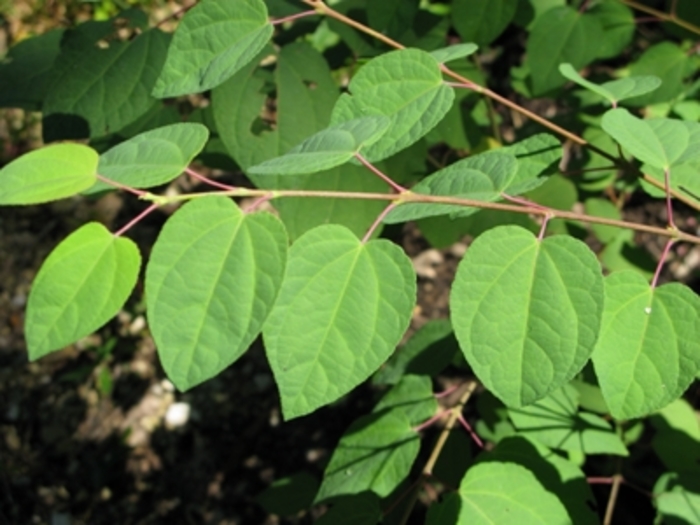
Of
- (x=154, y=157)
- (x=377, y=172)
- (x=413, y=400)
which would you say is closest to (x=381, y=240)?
(x=377, y=172)

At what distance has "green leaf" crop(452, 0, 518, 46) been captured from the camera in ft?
5.56

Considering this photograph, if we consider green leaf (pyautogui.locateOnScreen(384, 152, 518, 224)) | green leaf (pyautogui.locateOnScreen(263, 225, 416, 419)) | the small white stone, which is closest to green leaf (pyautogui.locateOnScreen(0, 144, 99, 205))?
green leaf (pyautogui.locateOnScreen(263, 225, 416, 419))

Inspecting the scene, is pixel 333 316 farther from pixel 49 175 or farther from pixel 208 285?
pixel 49 175

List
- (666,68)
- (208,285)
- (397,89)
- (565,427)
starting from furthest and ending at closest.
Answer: (666,68) < (565,427) < (397,89) < (208,285)

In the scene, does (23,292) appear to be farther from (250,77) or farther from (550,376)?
(550,376)

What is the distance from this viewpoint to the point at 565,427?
166cm

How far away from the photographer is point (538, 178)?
119 centimetres

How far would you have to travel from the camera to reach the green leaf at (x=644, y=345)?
41.1 inches

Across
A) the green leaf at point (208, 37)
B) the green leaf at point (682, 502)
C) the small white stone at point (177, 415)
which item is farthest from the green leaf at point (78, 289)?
the small white stone at point (177, 415)

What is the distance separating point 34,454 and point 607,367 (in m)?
2.65

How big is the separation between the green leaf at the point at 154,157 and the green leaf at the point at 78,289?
9cm

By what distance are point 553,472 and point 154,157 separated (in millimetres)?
1058

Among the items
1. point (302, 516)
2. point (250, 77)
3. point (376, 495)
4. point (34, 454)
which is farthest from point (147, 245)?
point (376, 495)

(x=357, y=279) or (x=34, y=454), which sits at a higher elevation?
(x=357, y=279)
